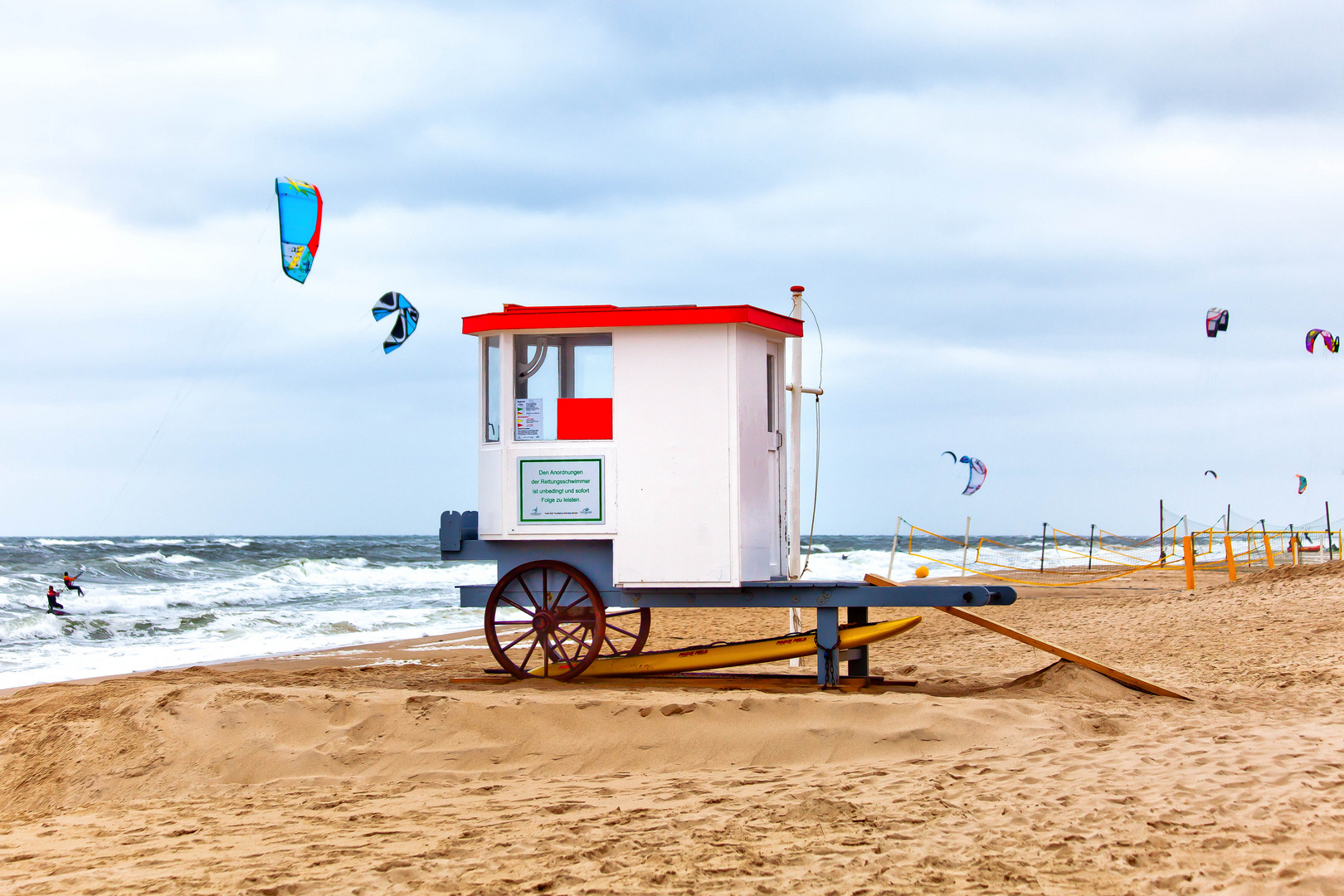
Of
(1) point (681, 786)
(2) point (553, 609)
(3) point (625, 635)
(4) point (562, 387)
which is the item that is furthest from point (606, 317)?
(1) point (681, 786)

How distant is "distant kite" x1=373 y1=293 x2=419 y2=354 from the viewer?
8.83 metres

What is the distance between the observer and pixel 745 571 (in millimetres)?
7680

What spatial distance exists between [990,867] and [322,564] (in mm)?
33731

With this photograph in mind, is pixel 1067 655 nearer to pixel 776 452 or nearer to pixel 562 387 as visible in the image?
pixel 776 452

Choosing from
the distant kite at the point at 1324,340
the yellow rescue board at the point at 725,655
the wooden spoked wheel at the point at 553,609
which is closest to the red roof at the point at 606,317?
the wooden spoked wheel at the point at 553,609

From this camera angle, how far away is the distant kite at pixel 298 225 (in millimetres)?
8375

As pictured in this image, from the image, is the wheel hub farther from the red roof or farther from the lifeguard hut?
the red roof

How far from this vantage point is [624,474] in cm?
767

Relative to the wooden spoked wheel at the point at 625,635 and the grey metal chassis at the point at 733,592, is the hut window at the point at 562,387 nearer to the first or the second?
the grey metal chassis at the point at 733,592

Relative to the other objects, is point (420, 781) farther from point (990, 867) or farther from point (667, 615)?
point (667, 615)

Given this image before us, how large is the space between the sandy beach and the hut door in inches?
49.6

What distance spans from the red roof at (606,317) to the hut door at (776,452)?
545 mm

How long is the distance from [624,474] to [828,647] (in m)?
1.96

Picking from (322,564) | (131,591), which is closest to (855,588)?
(131,591)
